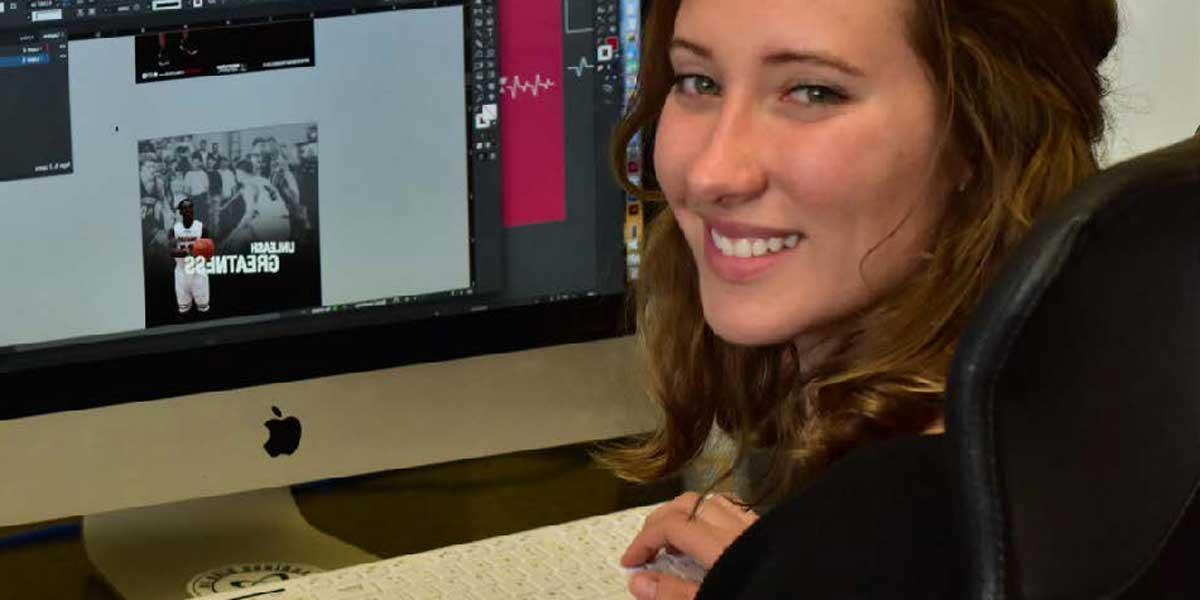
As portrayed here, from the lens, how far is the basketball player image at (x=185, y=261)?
41.8 inches

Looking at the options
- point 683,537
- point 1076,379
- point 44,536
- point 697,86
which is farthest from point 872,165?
point 44,536

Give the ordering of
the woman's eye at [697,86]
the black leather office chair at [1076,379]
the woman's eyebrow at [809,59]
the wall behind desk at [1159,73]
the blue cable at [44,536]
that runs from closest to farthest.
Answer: the black leather office chair at [1076,379]
the woman's eyebrow at [809,59]
the woman's eye at [697,86]
the blue cable at [44,536]
the wall behind desk at [1159,73]

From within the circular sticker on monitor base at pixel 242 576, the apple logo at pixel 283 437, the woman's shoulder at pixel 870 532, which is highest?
the woman's shoulder at pixel 870 532

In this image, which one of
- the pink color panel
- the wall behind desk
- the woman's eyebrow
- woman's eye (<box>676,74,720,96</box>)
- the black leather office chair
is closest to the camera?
the black leather office chair

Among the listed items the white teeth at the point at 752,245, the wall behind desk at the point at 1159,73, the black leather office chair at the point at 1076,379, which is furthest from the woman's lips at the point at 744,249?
the wall behind desk at the point at 1159,73

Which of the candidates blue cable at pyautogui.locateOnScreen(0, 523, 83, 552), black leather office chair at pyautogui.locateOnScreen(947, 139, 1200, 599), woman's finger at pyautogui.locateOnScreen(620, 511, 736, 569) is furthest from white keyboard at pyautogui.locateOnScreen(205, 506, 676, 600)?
black leather office chair at pyautogui.locateOnScreen(947, 139, 1200, 599)

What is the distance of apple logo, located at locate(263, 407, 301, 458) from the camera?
3.69 feet

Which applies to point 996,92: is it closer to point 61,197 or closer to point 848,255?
point 848,255

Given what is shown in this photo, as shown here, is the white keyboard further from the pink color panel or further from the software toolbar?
the software toolbar

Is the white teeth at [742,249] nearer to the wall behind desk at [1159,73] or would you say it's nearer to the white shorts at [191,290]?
the white shorts at [191,290]

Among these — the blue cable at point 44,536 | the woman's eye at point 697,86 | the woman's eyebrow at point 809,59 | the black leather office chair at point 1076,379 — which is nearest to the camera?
the black leather office chair at point 1076,379

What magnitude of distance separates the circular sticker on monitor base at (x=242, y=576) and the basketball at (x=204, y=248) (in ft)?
0.70

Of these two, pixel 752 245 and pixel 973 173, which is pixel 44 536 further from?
pixel 973 173

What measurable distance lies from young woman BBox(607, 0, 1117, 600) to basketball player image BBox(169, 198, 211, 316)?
27cm
